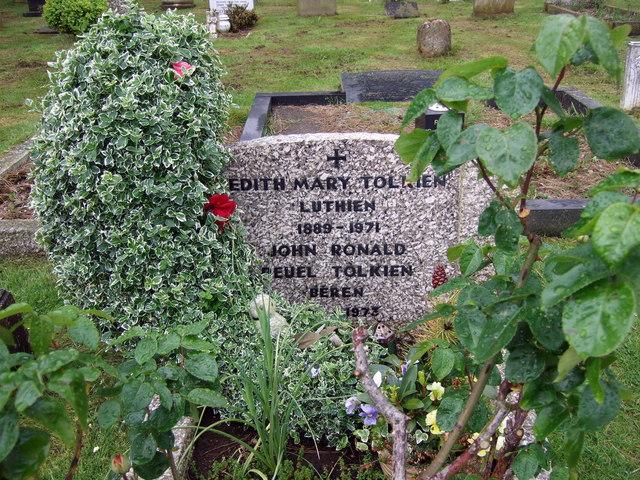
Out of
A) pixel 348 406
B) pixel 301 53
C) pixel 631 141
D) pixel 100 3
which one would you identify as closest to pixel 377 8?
pixel 301 53

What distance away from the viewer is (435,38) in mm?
9477

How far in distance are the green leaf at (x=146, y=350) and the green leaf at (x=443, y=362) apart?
0.71 meters

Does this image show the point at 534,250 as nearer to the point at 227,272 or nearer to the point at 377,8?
the point at 227,272

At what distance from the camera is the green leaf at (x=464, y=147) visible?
1.08 metres

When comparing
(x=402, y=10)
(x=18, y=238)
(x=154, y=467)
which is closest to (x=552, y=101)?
(x=154, y=467)

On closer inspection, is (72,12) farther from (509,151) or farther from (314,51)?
(509,151)

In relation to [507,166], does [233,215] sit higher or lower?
lower

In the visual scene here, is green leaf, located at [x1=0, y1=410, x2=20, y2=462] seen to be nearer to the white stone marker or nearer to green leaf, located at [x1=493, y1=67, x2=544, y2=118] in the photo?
green leaf, located at [x1=493, y1=67, x2=544, y2=118]

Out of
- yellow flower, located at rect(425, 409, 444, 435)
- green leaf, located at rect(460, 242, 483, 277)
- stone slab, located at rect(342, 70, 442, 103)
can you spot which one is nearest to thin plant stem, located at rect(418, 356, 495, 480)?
green leaf, located at rect(460, 242, 483, 277)

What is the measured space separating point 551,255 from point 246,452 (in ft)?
5.45

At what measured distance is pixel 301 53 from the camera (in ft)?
34.1

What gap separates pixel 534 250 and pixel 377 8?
591 inches

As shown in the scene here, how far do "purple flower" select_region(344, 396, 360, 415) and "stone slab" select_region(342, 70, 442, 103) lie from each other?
16.7 ft

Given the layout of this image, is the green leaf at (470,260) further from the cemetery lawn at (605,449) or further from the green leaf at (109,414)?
the cemetery lawn at (605,449)
